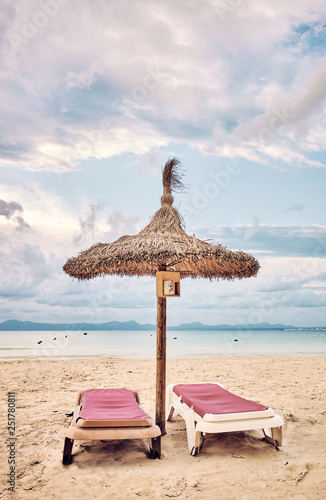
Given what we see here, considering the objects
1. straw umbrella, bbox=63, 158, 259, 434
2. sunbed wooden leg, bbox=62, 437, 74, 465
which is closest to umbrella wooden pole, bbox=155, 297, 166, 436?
straw umbrella, bbox=63, 158, 259, 434

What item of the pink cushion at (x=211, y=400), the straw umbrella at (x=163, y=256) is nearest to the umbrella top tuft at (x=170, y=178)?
the straw umbrella at (x=163, y=256)

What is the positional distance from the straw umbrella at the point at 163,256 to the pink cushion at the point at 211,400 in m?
0.38

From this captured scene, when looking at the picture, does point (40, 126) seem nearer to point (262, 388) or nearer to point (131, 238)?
point (131, 238)

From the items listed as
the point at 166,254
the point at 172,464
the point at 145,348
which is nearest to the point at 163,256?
the point at 166,254

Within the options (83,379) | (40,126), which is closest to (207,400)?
(83,379)

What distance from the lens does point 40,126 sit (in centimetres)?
787

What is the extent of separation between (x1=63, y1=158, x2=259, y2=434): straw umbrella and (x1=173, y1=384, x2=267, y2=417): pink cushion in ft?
1.25

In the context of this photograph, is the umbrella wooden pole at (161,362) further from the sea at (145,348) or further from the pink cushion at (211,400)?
the sea at (145,348)

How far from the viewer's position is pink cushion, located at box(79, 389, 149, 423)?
10.5 feet

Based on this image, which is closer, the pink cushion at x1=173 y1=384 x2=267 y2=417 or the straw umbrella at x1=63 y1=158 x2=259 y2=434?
the pink cushion at x1=173 y1=384 x2=267 y2=417

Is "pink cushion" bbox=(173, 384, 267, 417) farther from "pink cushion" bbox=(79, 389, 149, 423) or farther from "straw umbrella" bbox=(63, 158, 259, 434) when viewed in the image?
"pink cushion" bbox=(79, 389, 149, 423)

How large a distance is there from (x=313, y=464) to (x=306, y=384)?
442 centimetres

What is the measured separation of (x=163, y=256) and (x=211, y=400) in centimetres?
168

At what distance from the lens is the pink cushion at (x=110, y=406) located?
3208mm
